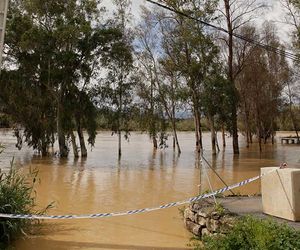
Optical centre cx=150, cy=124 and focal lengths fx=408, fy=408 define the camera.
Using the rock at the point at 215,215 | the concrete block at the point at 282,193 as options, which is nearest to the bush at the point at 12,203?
the rock at the point at 215,215

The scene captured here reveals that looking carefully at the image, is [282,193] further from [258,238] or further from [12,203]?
[12,203]

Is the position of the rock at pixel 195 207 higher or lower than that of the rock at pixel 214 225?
higher

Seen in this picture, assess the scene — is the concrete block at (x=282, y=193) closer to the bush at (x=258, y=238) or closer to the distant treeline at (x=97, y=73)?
the bush at (x=258, y=238)

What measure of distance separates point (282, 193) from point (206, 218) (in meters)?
1.46

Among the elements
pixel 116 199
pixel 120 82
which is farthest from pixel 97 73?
pixel 116 199

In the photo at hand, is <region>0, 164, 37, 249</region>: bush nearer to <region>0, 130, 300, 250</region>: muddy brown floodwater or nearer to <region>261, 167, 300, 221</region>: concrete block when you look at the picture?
<region>0, 130, 300, 250</region>: muddy brown floodwater

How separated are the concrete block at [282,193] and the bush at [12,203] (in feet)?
13.5

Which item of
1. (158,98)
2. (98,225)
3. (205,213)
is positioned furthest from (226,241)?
(158,98)

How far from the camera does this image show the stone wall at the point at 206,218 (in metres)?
6.74

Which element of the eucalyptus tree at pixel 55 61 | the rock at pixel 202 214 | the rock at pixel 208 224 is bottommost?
the rock at pixel 208 224

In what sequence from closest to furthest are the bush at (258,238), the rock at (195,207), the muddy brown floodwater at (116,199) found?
the bush at (258,238) < the muddy brown floodwater at (116,199) < the rock at (195,207)

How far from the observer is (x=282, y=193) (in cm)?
648

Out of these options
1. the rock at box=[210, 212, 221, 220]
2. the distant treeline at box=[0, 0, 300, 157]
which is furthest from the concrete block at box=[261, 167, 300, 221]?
the distant treeline at box=[0, 0, 300, 157]

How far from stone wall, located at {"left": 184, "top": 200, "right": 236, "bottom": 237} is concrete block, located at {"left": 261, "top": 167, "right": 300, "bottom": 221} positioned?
A: 665 mm
